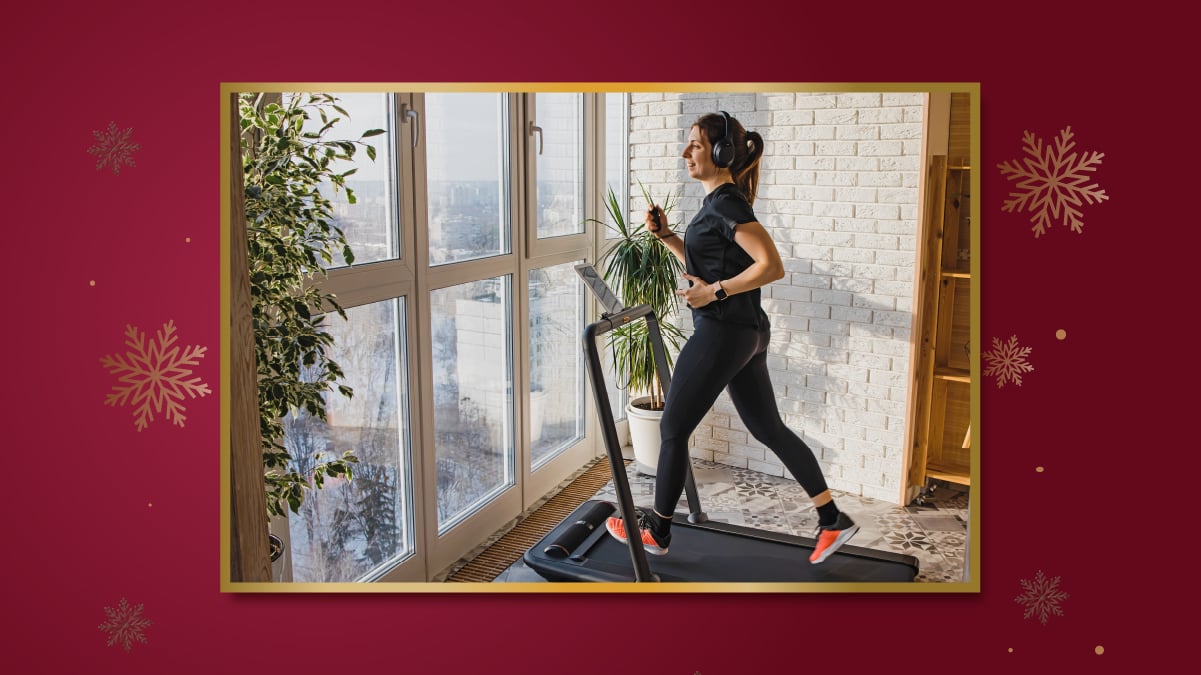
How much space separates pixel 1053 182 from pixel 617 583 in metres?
1.23

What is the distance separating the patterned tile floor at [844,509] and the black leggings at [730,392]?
49 mm

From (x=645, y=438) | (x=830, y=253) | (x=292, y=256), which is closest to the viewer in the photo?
(x=292, y=256)

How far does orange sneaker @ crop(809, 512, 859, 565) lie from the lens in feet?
5.56

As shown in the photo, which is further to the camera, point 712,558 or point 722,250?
point 712,558

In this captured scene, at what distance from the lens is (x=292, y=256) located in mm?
1610

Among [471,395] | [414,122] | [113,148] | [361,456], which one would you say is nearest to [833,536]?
[471,395]

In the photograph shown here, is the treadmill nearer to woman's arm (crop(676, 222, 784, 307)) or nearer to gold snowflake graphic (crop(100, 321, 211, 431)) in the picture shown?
woman's arm (crop(676, 222, 784, 307))

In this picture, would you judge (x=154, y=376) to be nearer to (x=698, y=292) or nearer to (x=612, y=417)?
(x=612, y=417)

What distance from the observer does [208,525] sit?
1712 millimetres

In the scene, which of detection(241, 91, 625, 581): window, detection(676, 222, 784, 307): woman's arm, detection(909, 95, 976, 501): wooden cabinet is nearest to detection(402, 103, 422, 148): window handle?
detection(241, 91, 625, 581): window

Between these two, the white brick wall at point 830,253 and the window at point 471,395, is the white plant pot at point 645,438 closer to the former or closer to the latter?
the white brick wall at point 830,253

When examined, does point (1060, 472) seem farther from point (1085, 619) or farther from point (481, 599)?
point (481, 599)

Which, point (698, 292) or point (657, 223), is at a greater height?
point (657, 223)
